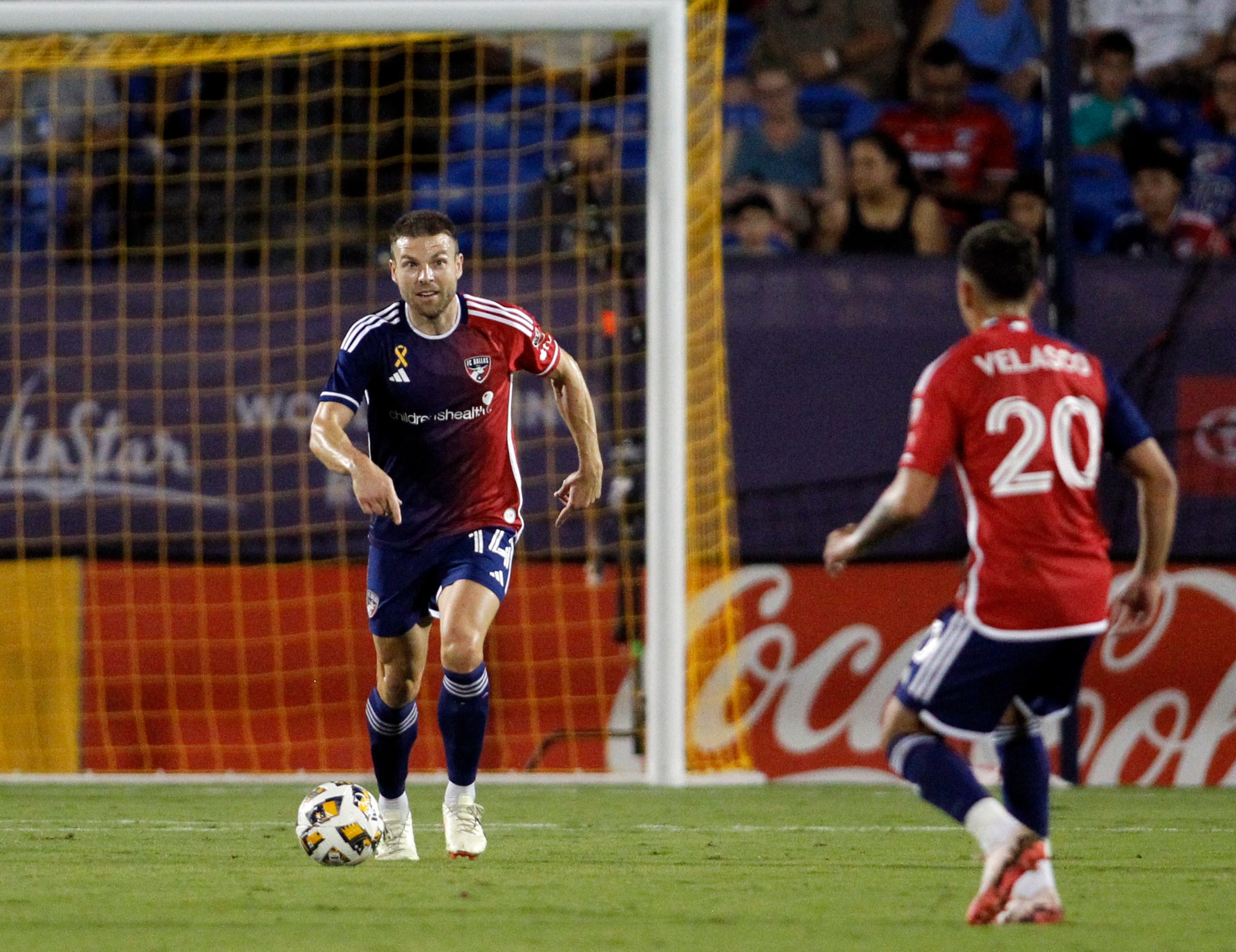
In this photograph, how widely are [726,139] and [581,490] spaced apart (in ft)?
20.7

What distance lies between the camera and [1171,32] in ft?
39.8

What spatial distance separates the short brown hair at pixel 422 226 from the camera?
5586 mm

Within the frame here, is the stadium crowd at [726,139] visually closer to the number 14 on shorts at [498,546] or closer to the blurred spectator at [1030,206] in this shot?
the blurred spectator at [1030,206]

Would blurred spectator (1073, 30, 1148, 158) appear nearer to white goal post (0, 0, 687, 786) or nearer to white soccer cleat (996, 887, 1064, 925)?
white goal post (0, 0, 687, 786)

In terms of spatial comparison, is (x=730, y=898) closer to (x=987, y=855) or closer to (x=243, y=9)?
(x=987, y=855)

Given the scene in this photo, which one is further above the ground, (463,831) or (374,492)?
(374,492)

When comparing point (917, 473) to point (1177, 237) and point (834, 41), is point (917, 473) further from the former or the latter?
point (834, 41)

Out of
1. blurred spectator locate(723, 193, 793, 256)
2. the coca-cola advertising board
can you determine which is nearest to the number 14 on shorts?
the coca-cola advertising board

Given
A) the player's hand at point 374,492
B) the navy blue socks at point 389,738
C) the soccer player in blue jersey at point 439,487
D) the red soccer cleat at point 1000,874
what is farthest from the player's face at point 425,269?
the red soccer cleat at point 1000,874

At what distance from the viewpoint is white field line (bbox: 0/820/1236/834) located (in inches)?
254

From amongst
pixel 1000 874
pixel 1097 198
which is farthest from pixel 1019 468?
pixel 1097 198

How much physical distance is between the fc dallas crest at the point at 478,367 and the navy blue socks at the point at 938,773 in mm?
2053

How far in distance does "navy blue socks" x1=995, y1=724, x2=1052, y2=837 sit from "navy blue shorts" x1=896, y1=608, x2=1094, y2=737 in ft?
0.52

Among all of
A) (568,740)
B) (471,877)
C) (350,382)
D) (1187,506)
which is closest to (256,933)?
(471,877)
